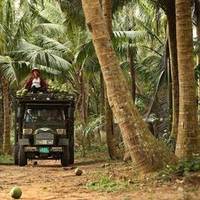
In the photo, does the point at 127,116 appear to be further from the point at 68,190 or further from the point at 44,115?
the point at 44,115

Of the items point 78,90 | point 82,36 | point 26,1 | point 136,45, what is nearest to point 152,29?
point 136,45

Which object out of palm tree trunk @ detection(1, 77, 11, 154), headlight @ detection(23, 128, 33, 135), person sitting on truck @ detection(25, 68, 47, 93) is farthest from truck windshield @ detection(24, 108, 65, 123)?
palm tree trunk @ detection(1, 77, 11, 154)

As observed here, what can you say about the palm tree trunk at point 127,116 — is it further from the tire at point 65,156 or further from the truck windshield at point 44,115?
the truck windshield at point 44,115

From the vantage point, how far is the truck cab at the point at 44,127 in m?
16.8

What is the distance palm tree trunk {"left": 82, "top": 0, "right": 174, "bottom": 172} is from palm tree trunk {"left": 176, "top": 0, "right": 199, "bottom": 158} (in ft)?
1.75

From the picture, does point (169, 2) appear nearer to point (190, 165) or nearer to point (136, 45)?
point (190, 165)

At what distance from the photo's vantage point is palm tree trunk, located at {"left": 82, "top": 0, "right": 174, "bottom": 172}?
10055 millimetres

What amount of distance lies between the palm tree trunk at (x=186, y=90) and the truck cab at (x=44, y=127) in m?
6.70

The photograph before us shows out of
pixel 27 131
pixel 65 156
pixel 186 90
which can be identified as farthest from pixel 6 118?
pixel 186 90

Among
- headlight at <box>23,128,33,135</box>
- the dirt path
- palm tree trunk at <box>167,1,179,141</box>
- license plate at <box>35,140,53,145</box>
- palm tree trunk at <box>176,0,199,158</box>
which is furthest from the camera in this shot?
headlight at <box>23,128,33,135</box>

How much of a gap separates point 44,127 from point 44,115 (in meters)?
0.44

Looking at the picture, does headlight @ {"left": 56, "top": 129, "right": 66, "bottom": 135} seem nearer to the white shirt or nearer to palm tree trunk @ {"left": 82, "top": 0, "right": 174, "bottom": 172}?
the white shirt

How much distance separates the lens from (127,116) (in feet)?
33.0

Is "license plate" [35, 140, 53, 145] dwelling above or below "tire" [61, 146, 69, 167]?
above
